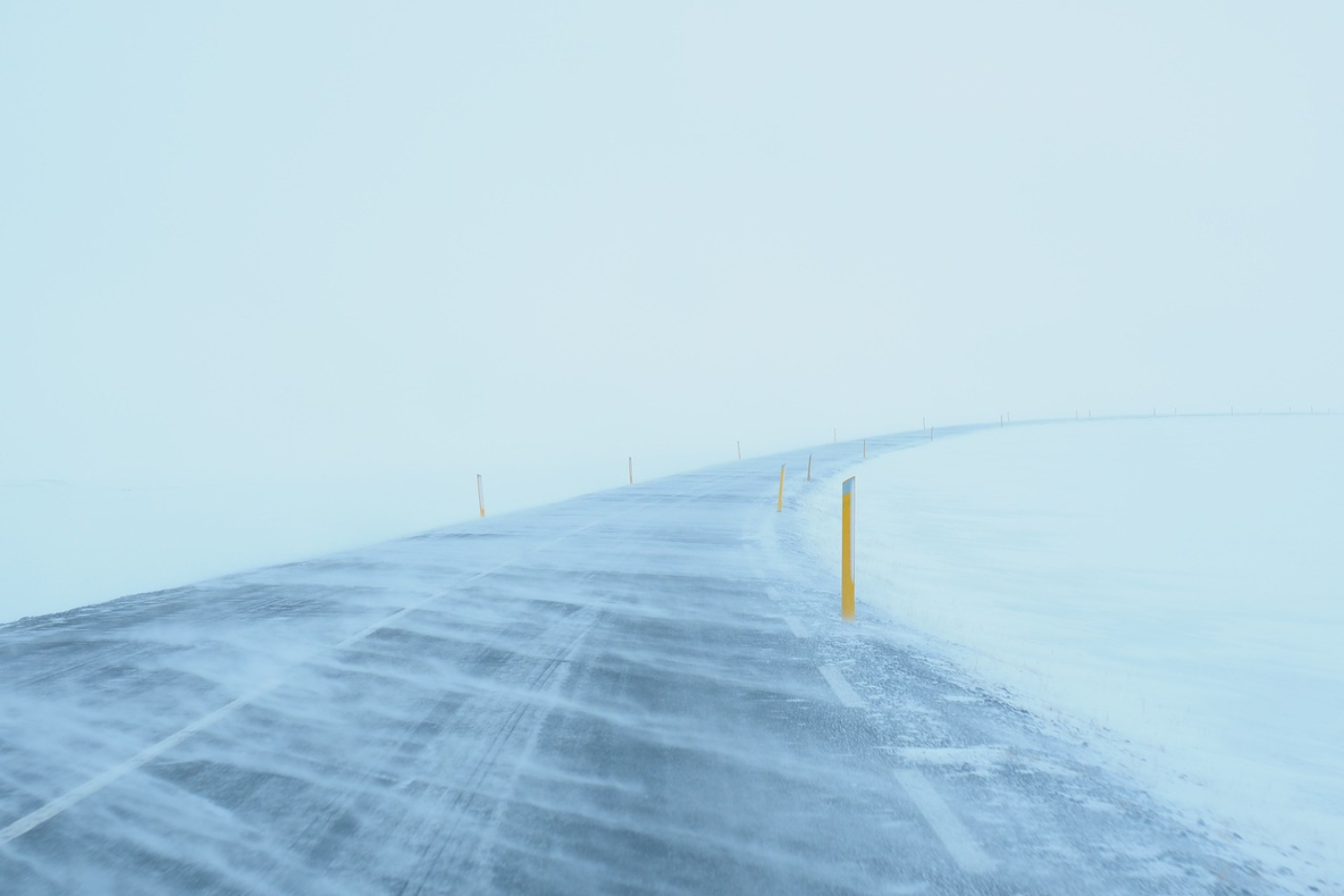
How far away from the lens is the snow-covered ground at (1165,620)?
4.53m

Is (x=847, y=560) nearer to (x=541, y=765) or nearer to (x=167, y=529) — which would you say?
(x=541, y=765)

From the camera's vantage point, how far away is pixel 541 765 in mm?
4418

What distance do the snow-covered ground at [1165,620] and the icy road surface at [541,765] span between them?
0.61m

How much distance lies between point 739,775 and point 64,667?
623 centimetres

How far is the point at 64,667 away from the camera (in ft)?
21.7

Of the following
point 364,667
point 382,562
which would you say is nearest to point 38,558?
point 382,562

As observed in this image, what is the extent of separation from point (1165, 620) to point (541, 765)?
8538 mm

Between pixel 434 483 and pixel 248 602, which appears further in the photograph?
pixel 434 483

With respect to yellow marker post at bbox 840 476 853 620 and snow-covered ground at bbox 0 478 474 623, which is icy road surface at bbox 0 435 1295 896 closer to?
yellow marker post at bbox 840 476 853 620

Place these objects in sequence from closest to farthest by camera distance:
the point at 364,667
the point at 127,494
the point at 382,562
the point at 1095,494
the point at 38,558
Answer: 1. the point at 364,667
2. the point at 382,562
3. the point at 38,558
4. the point at 1095,494
5. the point at 127,494

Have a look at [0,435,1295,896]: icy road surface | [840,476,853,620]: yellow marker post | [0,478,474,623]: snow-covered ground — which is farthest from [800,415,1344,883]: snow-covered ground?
[0,478,474,623]: snow-covered ground

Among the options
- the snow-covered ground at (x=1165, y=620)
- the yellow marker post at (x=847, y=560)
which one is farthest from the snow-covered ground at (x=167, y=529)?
the snow-covered ground at (x=1165, y=620)

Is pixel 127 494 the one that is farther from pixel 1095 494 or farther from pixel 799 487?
pixel 1095 494

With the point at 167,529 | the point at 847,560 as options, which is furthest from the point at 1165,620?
the point at 167,529
